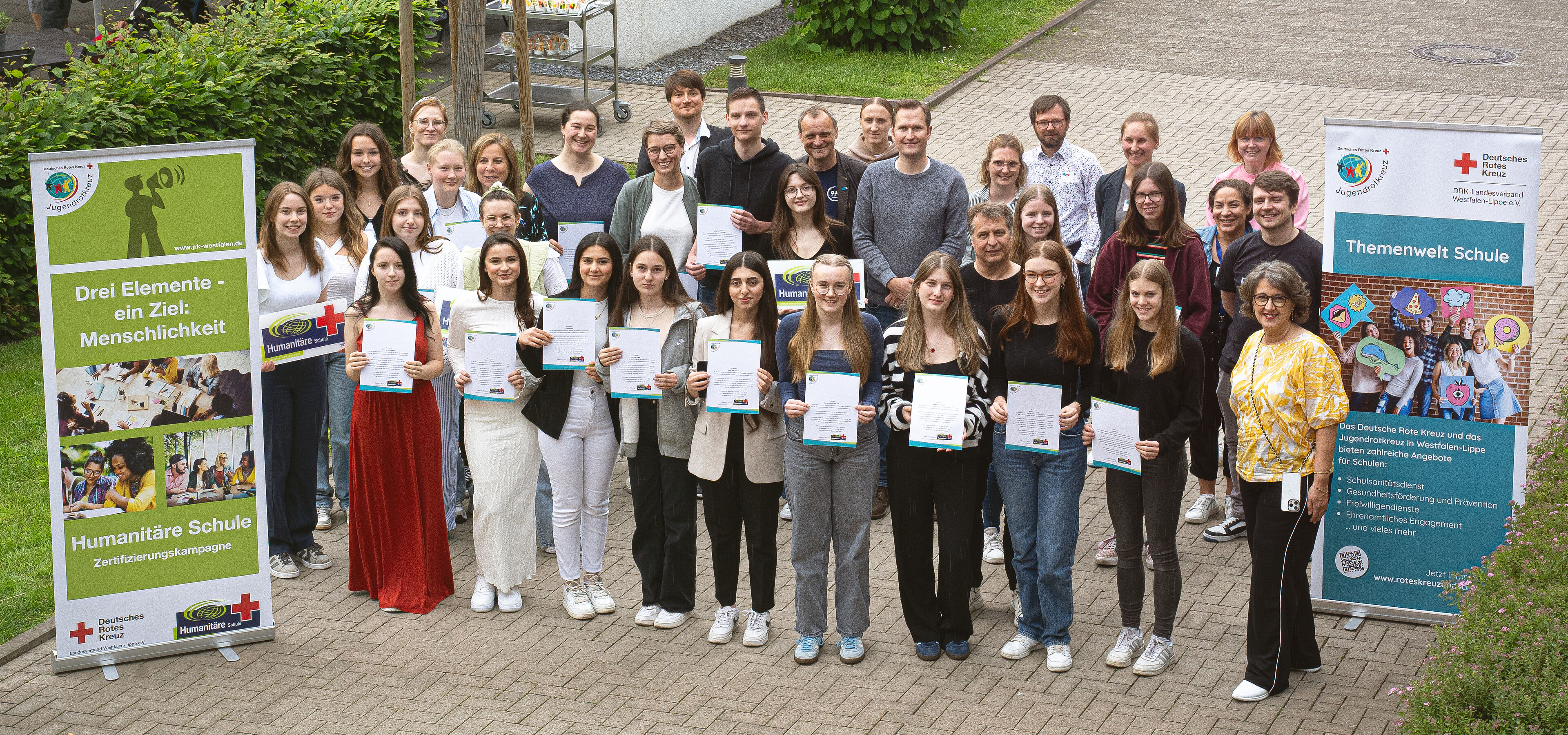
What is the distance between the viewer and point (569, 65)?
54.3 ft

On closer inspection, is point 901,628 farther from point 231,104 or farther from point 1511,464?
point 231,104

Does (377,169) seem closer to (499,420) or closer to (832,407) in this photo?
(499,420)

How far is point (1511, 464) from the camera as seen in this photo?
719cm

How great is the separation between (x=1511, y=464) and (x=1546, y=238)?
20.6 ft

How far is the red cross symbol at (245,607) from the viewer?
7.38m

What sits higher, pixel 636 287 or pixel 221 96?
pixel 221 96

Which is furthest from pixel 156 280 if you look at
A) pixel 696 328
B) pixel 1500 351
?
pixel 1500 351

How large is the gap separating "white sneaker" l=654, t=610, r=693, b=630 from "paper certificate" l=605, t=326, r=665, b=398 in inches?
46.1

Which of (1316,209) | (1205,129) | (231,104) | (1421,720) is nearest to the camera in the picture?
(1421,720)

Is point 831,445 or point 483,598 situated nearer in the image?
point 831,445

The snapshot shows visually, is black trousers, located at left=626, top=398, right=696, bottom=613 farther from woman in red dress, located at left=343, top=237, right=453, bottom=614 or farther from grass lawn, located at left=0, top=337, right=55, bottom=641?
grass lawn, located at left=0, top=337, right=55, bottom=641

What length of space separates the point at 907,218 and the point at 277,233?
11.6 ft

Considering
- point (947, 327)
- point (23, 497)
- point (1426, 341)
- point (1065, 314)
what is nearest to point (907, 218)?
point (947, 327)

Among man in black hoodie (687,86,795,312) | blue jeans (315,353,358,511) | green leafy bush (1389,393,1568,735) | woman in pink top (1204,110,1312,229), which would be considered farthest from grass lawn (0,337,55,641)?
woman in pink top (1204,110,1312,229)
